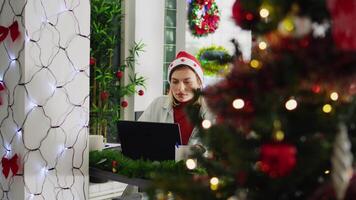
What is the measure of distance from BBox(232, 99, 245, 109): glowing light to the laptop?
4.43 feet

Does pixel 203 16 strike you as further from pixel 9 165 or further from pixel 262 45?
pixel 262 45

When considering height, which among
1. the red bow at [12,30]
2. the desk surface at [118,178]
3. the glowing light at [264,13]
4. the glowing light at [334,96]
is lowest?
the desk surface at [118,178]

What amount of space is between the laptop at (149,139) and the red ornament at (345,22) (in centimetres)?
160

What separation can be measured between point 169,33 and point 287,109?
4601 mm

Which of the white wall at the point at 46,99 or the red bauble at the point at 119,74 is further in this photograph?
the red bauble at the point at 119,74

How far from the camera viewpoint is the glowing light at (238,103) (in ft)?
3.80

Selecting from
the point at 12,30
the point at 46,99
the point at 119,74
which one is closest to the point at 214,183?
the point at 46,99

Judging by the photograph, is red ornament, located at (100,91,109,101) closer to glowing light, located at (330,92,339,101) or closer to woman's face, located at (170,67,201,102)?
woman's face, located at (170,67,201,102)

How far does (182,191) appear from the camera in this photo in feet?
3.82

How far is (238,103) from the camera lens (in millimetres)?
1164

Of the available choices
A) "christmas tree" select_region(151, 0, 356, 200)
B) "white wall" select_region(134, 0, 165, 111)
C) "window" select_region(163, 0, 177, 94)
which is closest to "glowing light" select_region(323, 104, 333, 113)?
"christmas tree" select_region(151, 0, 356, 200)

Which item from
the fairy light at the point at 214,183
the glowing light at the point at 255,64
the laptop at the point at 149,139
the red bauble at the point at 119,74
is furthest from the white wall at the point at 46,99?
the red bauble at the point at 119,74

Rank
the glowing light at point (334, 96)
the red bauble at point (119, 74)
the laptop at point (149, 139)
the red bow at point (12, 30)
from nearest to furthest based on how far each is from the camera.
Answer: the glowing light at point (334, 96), the red bow at point (12, 30), the laptop at point (149, 139), the red bauble at point (119, 74)

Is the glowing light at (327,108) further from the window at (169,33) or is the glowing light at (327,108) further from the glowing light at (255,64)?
the window at (169,33)
